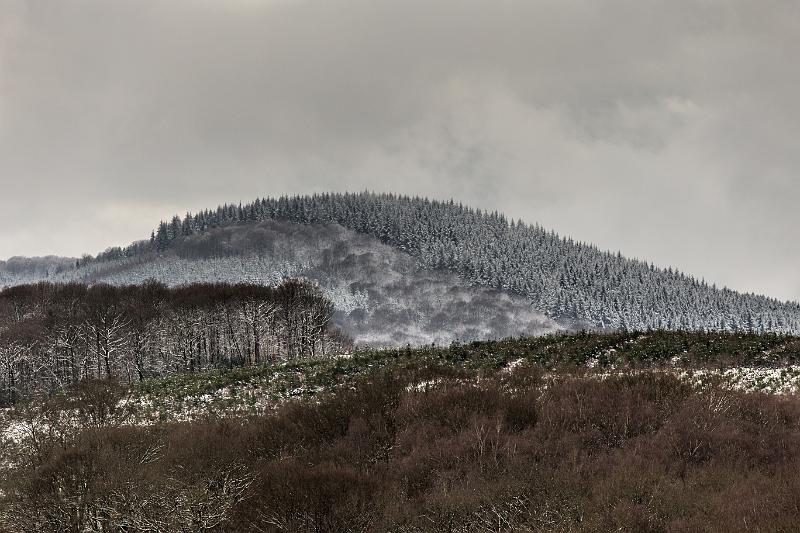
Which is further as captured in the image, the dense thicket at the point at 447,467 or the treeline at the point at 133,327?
the treeline at the point at 133,327

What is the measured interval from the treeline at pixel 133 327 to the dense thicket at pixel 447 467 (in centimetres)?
5030

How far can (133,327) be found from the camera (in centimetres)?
6775

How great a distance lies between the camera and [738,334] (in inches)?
1161

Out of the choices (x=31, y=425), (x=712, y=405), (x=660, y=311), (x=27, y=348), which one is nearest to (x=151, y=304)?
(x=27, y=348)

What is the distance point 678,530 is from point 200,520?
10.2 meters

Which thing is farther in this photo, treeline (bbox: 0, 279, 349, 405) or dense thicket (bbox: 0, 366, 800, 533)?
treeline (bbox: 0, 279, 349, 405)

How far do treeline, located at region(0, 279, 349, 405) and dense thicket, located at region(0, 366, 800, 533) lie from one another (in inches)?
1980

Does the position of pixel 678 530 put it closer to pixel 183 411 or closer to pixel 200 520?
pixel 200 520

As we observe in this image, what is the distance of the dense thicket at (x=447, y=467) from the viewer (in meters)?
11.3

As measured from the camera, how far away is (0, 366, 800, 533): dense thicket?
1127 centimetres

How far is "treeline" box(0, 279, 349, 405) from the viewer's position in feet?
220

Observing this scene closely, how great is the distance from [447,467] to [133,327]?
63772 mm

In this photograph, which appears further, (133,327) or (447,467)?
(133,327)

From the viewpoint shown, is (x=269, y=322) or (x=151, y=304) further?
(x=269, y=322)
